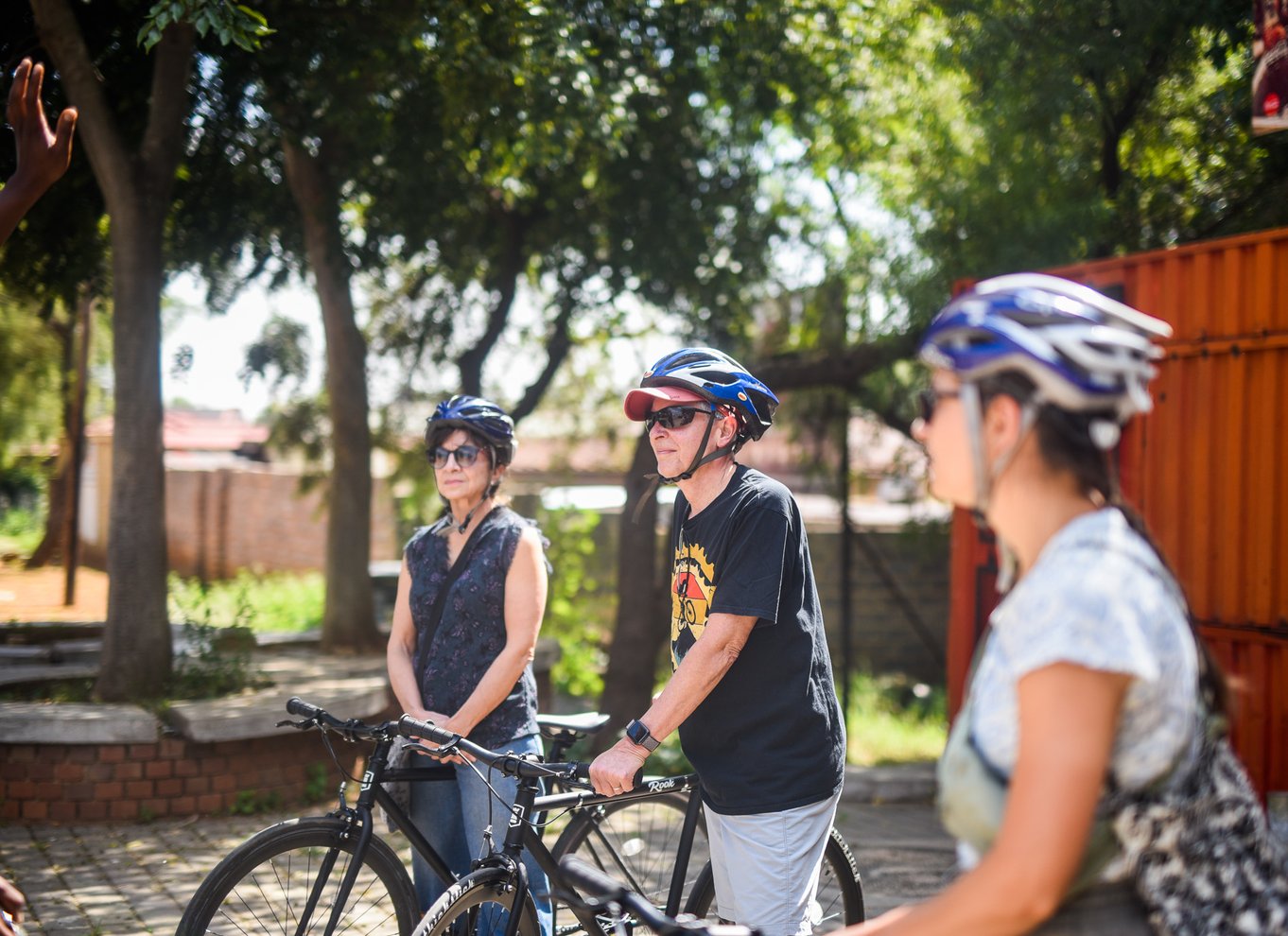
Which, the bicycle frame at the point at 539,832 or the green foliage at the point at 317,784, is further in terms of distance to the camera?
the green foliage at the point at 317,784

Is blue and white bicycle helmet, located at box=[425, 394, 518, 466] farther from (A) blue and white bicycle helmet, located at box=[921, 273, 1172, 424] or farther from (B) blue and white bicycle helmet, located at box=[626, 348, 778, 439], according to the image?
(A) blue and white bicycle helmet, located at box=[921, 273, 1172, 424]

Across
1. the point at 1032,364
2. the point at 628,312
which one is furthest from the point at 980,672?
the point at 628,312

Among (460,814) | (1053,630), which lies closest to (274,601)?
(460,814)

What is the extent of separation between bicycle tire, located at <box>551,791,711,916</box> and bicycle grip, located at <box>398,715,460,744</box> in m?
0.67

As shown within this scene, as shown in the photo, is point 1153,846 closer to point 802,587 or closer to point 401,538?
point 802,587


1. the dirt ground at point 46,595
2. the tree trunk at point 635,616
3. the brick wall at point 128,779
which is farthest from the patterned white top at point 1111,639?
the dirt ground at point 46,595

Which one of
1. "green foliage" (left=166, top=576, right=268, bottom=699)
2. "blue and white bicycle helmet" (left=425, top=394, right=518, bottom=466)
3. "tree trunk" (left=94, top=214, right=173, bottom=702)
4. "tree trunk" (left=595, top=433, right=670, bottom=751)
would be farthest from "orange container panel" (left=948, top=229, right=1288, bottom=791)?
"tree trunk" (left=94, top=214, right=173, bottom=702)

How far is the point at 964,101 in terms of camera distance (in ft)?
27.6

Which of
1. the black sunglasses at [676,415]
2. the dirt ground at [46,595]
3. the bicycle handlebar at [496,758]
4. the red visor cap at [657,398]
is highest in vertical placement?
the red visor cap at [657,398]

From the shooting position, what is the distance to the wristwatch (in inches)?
118

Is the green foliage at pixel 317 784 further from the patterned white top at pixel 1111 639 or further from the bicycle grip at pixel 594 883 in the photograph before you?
the patterned white top at pixel 1111 639

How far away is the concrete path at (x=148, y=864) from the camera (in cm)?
489

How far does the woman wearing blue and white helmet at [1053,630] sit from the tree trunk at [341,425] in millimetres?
7703

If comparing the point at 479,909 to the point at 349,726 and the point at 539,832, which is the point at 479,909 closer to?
the point at 539,832
